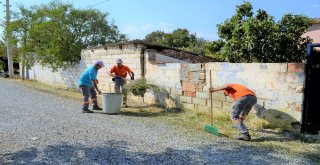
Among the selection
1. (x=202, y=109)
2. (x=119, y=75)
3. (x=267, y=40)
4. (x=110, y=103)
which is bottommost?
(x=202, y=109)

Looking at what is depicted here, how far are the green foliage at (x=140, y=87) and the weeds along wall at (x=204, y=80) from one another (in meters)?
0.23

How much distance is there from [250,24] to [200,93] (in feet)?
12.0

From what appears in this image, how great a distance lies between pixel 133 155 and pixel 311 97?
3831 mm

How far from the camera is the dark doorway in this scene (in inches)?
283

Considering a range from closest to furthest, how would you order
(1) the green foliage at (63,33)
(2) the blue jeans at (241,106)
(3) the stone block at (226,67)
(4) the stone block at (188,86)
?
1. (2) the blue jeans at (241,106)
2. (3) the stone block at (226,67)
3. (4) the stone block at (188,86)
4. (1) the green foliage at (63,33)

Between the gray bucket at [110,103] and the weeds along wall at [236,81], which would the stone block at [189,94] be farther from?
the gray bucket at [110,103]

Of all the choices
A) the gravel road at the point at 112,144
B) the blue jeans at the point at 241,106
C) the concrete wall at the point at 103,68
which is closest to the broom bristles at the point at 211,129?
the gravel road at the point at 112,144

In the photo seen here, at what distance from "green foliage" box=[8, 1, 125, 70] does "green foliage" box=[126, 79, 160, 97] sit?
8.11m

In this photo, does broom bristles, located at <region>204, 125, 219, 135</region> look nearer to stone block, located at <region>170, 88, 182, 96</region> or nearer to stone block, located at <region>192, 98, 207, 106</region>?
stone block, located at <region>192, 98, 207, 106</region>

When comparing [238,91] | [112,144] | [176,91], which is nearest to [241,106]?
[238,91]

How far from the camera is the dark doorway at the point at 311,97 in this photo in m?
7.18

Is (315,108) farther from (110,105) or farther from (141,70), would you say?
(141,70)

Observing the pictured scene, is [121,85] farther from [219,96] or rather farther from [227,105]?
[227,105]

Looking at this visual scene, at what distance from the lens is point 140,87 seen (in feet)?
36.4
